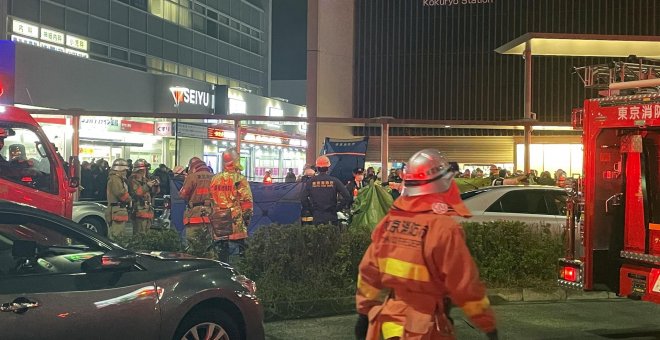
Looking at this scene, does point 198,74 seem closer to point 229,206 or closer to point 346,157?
point 346,157

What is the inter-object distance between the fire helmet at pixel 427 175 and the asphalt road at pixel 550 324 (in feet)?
12.9

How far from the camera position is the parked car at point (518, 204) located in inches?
409

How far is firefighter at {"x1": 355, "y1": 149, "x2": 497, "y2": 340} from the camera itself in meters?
3.48

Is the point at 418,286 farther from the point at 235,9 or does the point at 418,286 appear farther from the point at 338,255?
the point at 235,9

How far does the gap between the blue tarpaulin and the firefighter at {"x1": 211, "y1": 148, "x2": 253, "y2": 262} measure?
4.55 meters

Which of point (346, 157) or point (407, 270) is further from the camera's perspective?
point (346, 157)

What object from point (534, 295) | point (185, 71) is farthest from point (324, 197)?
point (185, 71)

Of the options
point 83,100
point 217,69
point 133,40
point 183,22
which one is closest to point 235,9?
point 217,69

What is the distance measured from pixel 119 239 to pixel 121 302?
4.11m

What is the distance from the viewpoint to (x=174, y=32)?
36.3m

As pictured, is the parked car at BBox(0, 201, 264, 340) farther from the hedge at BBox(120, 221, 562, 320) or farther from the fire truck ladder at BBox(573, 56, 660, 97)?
the fire truck ladder at BBox(573, 56, 660, 97)

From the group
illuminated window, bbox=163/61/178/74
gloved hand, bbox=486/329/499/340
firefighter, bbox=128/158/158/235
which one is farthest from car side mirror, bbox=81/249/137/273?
illuminated window, bbox=163/61/178/74

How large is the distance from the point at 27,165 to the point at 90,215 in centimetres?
471

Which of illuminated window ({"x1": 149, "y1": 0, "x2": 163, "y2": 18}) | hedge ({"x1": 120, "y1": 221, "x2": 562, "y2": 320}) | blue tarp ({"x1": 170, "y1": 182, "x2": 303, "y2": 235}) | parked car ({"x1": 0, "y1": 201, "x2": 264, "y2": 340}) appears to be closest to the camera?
parked car ({"x1": 0, "y1": 201, "x2": 264, "y2": 340})
